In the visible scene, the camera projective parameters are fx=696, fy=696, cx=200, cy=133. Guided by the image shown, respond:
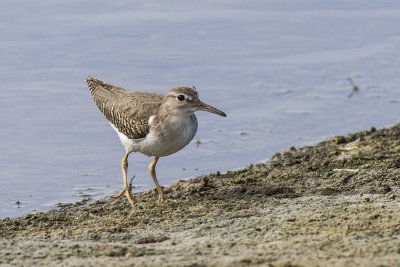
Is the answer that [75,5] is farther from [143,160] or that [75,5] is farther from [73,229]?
[73,229]

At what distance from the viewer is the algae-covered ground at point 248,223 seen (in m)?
4.81

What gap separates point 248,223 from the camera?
231 inches

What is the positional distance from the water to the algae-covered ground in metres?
1.31

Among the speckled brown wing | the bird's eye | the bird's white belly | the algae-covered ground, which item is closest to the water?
the speckled brown wing

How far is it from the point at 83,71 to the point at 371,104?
517 centimetres

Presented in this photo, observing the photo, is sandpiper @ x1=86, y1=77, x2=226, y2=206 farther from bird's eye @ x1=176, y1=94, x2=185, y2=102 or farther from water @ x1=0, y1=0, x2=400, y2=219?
water @ x1=0, y1=0, x2=400, y2=219

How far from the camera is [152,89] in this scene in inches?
468

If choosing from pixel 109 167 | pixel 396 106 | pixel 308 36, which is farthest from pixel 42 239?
pixel 308 36

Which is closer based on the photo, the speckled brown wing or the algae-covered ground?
the algae-covered ground

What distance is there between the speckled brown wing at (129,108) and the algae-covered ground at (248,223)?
2.76 ft

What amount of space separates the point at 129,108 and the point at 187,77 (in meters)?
4.42

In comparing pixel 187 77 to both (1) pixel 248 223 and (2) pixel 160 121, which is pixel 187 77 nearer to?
(2) pixel 160 121

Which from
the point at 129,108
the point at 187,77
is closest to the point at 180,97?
the point at 129,108

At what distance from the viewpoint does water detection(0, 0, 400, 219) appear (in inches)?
387
